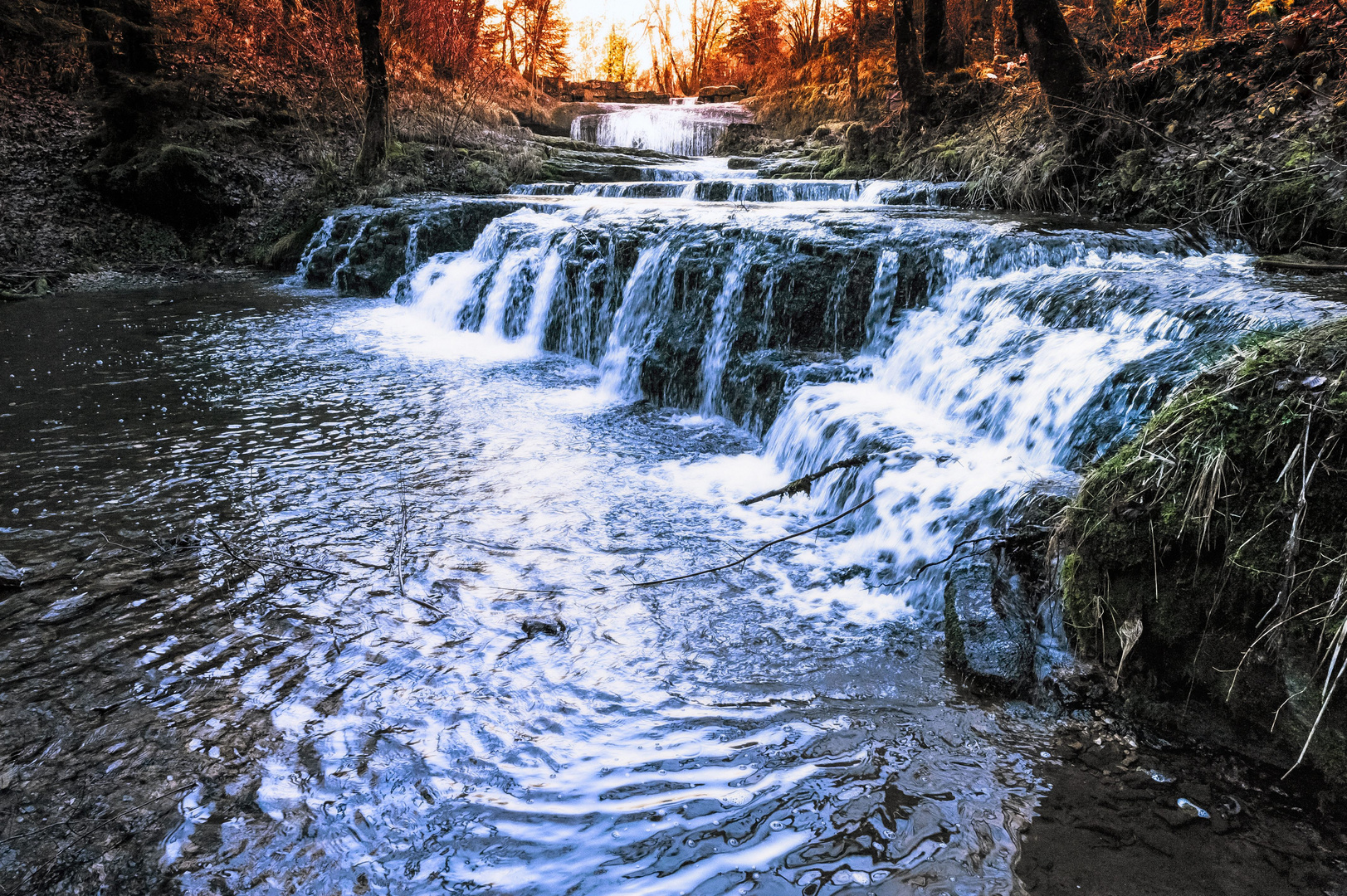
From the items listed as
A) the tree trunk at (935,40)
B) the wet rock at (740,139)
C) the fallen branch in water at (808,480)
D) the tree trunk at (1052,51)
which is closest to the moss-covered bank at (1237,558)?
the fallen branch in water at (808,480)

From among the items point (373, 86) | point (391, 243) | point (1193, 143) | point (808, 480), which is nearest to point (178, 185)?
point (373, 86)

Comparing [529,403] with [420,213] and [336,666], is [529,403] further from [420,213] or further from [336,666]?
[420,213]

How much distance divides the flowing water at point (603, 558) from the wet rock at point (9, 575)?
98mm

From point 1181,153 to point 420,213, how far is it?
36.8 feet

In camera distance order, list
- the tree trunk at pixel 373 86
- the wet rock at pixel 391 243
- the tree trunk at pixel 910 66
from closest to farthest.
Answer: the wet rock at pixel 391 243 < the tree trunk at pixel 910 66 < the tree trunk at pixel 373 86

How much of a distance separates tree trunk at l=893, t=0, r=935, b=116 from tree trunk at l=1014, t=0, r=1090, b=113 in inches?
166

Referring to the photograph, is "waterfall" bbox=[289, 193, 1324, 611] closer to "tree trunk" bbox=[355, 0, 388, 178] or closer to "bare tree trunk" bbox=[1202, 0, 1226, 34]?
"bare tree trunk" bbox=[1202, 0, 1226, 34]

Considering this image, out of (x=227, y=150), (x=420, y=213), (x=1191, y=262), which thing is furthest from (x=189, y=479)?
(x=227, y=150)

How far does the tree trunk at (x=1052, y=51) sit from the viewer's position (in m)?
8.90

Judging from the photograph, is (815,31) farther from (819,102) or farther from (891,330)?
(891,330)

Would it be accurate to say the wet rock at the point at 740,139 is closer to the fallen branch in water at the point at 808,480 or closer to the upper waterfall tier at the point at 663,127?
the upper waterfall tier at the point at 663,127

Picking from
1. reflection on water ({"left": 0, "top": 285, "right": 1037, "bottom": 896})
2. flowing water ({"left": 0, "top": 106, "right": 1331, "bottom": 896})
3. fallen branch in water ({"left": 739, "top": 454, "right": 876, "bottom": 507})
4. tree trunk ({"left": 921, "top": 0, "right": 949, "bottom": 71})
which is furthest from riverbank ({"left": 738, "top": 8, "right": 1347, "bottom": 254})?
reflection on water ({"left": 0, "top": 285, "right": 1037, "bottom": 896})

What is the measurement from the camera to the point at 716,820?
244cm

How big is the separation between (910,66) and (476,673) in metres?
13.6
